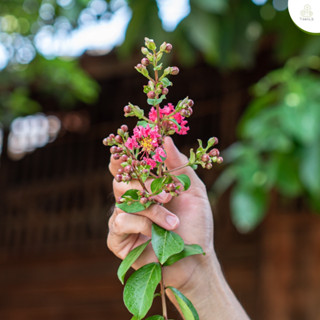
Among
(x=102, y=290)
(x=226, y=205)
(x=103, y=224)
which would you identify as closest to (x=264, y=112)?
(x=226, y=205)

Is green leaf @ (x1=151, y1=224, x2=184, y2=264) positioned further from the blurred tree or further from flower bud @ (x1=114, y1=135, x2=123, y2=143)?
the blurred tree

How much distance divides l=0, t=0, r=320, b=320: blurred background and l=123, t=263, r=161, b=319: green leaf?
120 centimetres

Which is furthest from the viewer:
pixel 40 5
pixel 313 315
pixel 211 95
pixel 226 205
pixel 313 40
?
pixel 211 95

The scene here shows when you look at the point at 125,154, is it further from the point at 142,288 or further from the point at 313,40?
the point at 313,40

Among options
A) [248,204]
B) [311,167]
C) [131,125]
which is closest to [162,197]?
[311,167]

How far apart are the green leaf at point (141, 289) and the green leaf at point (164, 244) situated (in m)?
0.02

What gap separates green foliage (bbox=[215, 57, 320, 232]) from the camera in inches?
76.0

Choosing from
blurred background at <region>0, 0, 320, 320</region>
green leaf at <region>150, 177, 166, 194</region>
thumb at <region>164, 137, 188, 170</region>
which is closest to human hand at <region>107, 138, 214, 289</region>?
thumb at <region>164, 137, 188, 170</region>

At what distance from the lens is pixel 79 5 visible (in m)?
2.29

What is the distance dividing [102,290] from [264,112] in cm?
260

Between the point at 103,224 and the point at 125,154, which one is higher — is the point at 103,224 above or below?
below

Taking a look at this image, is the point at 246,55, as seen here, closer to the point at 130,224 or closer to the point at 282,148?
the point at 282,148

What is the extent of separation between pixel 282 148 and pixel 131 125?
2267 mm

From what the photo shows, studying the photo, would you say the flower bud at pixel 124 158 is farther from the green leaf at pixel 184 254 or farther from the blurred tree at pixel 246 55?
the blurred tree at pixel 246 55
